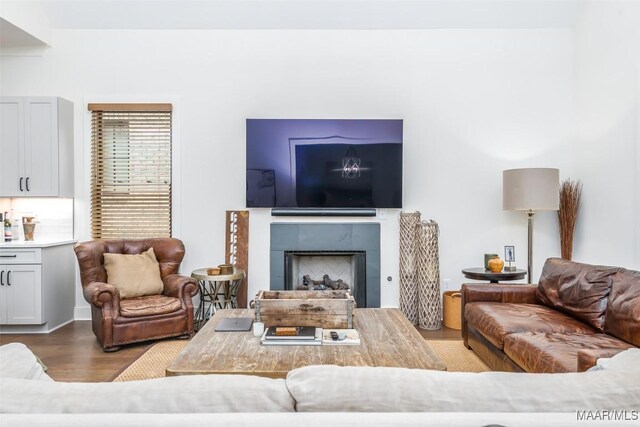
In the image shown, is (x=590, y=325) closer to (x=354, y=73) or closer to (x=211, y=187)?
(x=354, y=73)

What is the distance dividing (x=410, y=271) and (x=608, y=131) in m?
2.19

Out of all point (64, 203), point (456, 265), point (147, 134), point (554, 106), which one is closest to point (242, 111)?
point (147, 134)

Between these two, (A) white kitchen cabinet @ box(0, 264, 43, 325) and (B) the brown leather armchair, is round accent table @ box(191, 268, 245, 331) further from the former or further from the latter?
(A) white kitchen cabinet @ box(0, 264, 43, 325)

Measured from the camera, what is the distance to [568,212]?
398cm

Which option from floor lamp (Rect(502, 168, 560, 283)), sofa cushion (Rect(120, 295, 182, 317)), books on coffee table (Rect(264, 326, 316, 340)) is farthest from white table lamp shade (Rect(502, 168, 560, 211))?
sofa cushion (Rect(120, 295, 182, 317))

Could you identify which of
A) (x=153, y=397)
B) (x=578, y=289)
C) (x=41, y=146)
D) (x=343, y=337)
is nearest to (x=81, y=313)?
(x=41, y=146)

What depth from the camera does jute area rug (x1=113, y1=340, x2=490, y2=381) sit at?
109 inches

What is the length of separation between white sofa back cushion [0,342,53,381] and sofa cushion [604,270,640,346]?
262 cm

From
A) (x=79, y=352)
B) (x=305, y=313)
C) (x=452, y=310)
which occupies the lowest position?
(x=79, y=352)

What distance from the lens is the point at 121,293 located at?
11.3 ft

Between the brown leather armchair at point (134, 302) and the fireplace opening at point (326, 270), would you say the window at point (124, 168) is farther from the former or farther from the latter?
the fireplace opening at point (326, 270)

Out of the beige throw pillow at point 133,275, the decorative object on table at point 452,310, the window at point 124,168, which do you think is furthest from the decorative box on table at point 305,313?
the window at point 124,168

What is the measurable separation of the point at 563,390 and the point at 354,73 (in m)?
3.81

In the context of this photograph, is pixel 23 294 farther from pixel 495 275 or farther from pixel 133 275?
pixel 495 275
